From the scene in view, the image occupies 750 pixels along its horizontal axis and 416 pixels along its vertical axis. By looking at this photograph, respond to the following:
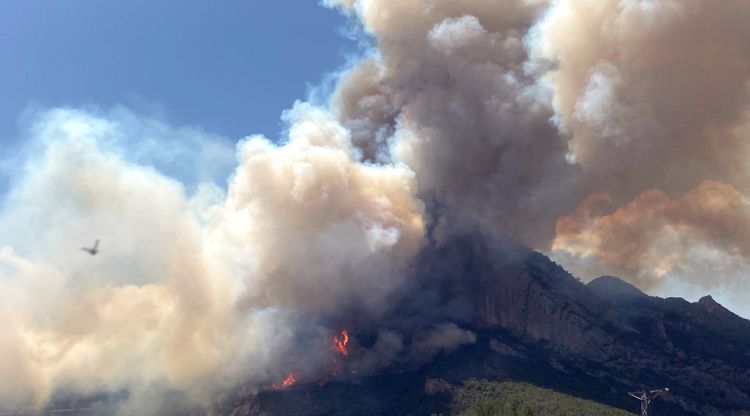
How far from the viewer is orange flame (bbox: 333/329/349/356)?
15300cm

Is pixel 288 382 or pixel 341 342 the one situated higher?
pixel 341 342

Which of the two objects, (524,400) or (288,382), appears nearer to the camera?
(524,400)

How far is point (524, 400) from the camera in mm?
139875

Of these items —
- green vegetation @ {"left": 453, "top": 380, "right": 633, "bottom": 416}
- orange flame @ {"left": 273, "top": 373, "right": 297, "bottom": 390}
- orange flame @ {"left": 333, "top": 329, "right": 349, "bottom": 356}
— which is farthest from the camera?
orange flame @ {"left": 333, "top": 329, "right": 349, "bottom": 356}

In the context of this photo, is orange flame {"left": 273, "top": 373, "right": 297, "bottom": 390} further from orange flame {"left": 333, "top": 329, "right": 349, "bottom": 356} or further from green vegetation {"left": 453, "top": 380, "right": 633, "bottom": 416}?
green vegetation {"left": 453, "top": 380, "right": 633, "bottom": 416}

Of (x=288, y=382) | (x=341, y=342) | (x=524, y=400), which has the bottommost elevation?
(x=288, y=382)

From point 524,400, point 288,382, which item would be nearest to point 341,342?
point 288,382

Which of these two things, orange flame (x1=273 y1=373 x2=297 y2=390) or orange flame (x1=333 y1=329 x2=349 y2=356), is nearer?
orange flame (x1=273 y1=373 x2=297 y2=390)

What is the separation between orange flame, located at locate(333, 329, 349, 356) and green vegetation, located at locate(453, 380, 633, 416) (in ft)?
75.2

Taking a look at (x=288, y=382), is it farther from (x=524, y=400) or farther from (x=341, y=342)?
(x=524, y=400)

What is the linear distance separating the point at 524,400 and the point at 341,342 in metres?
36.3

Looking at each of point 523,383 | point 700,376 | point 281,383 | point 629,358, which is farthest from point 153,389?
point 700,376

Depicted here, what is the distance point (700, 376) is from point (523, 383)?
4975 cm

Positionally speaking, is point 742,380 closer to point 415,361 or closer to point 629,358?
point 629,358
